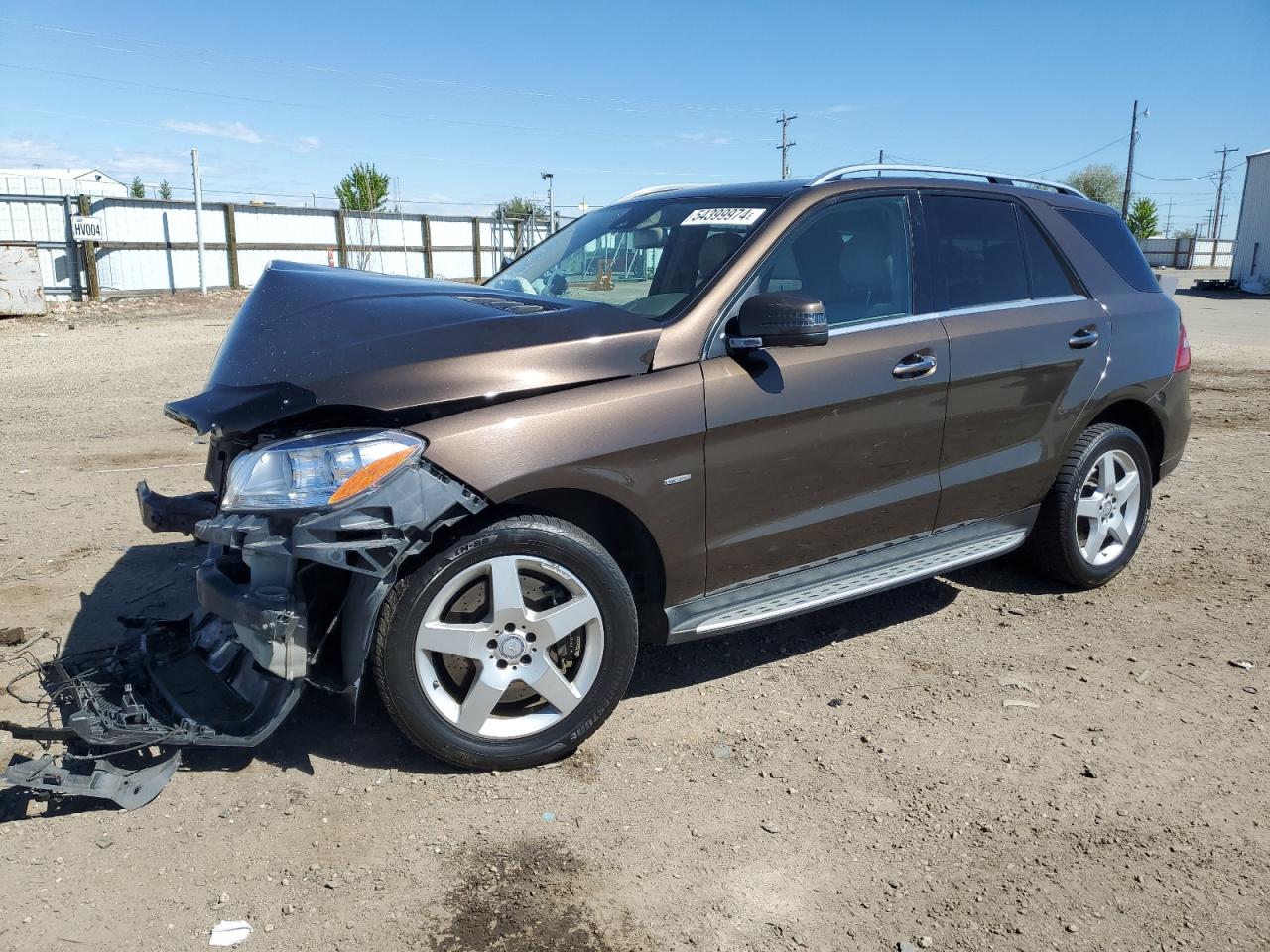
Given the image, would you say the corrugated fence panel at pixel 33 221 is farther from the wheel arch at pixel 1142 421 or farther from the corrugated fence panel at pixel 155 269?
the wheel arch at pixel 1142 421

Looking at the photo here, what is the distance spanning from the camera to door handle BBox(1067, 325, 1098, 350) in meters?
4.41

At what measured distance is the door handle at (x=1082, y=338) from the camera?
4.41 metres

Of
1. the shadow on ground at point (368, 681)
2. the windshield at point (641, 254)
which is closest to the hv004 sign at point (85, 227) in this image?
the shadow on ground at point (368, 681)

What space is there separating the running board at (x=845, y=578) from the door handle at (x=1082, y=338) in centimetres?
78

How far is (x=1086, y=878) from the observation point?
2.69 metres

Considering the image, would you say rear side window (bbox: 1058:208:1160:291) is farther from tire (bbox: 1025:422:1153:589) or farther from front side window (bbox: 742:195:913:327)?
front side window (bbox: 742:195:913:327)

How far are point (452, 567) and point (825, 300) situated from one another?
181 cm

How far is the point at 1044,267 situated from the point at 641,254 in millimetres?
1938

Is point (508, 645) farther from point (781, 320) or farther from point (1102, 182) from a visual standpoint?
point (1102, 182)

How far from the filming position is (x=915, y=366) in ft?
12.5

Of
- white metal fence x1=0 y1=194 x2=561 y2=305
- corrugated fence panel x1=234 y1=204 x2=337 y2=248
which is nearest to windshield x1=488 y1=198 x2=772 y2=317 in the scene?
white metal fence x1=0 y1=194 x2=561 y2=305

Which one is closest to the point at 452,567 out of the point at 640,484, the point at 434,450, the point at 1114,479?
the point at 434,450

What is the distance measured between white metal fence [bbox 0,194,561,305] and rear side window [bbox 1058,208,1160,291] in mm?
15073

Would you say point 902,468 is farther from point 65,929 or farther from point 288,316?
point 65,929
